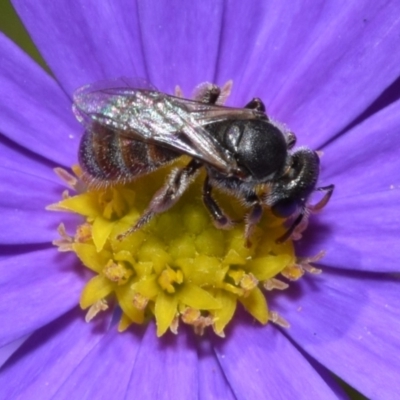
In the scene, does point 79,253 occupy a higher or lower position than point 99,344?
higher

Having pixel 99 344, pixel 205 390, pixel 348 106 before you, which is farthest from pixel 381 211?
pixel 99 344

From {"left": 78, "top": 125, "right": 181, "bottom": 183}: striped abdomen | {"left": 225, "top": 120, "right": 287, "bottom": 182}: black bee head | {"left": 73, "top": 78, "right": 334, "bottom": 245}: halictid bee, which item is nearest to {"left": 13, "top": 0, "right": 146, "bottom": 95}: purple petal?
{"left": 73, "top": 78, "right": 334, "bottom": 245}: halictid bee

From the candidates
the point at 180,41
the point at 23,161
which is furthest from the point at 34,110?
the point at 180,41

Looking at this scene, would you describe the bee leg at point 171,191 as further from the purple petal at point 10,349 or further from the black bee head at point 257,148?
the purple petal at point 10,349

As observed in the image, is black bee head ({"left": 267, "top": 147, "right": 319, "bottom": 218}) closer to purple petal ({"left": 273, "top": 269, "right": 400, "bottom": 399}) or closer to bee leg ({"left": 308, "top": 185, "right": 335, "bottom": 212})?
bee leg ({"left": 308, "top": 185, "right": 335, "bottom": 212})

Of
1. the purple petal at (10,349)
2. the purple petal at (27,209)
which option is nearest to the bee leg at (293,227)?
the purple petal at (27,209)

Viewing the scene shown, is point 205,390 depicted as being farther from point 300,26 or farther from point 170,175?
point 300,26
